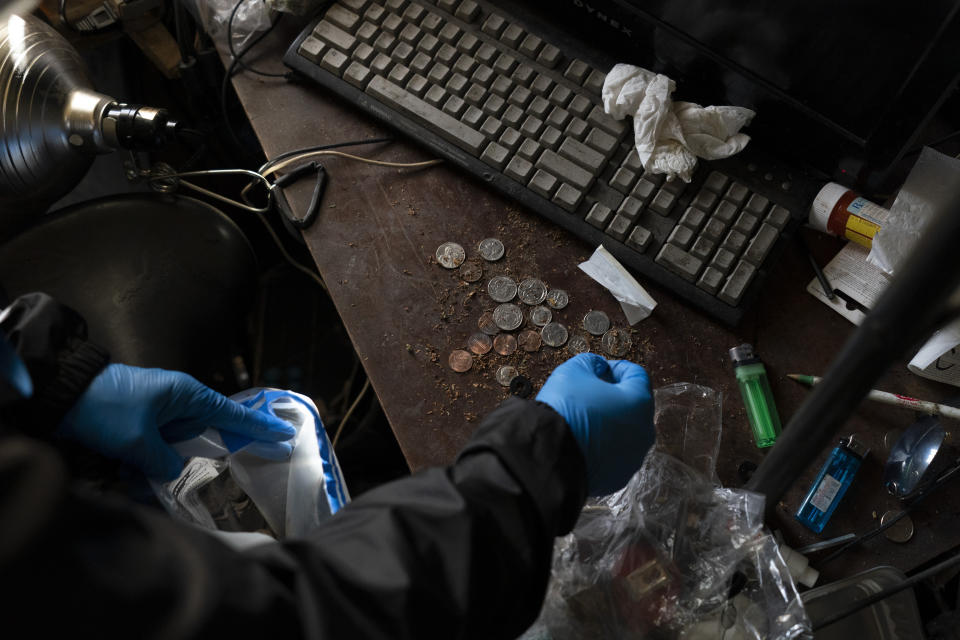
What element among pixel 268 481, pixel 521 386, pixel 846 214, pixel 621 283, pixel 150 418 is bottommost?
pixel 268 481

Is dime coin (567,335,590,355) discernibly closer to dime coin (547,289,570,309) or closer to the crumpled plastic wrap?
dime coin (547,289,570,309)

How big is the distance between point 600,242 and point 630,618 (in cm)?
46

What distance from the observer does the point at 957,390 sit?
868 mm

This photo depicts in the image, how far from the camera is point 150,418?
0.76 metres

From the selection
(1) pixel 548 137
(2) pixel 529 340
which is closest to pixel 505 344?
(2) pixel 529 340

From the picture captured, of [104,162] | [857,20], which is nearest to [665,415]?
[857,20]

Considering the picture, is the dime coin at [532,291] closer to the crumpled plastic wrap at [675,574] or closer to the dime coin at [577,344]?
the dime coin at [577,344]

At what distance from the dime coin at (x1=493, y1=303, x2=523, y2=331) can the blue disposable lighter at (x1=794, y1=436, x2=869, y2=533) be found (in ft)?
1.30

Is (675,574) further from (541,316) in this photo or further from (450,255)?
(450,255)

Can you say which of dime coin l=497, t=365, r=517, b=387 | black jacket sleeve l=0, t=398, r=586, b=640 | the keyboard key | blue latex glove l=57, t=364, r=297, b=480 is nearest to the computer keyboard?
the keyboard key

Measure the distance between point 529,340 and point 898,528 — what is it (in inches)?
18.8

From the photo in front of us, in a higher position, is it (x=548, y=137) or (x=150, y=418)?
(x=548, y=137)

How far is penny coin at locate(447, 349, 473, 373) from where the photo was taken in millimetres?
872

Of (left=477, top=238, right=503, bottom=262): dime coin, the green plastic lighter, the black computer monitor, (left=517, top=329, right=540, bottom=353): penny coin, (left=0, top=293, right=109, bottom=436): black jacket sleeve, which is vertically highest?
the black computer monitor
